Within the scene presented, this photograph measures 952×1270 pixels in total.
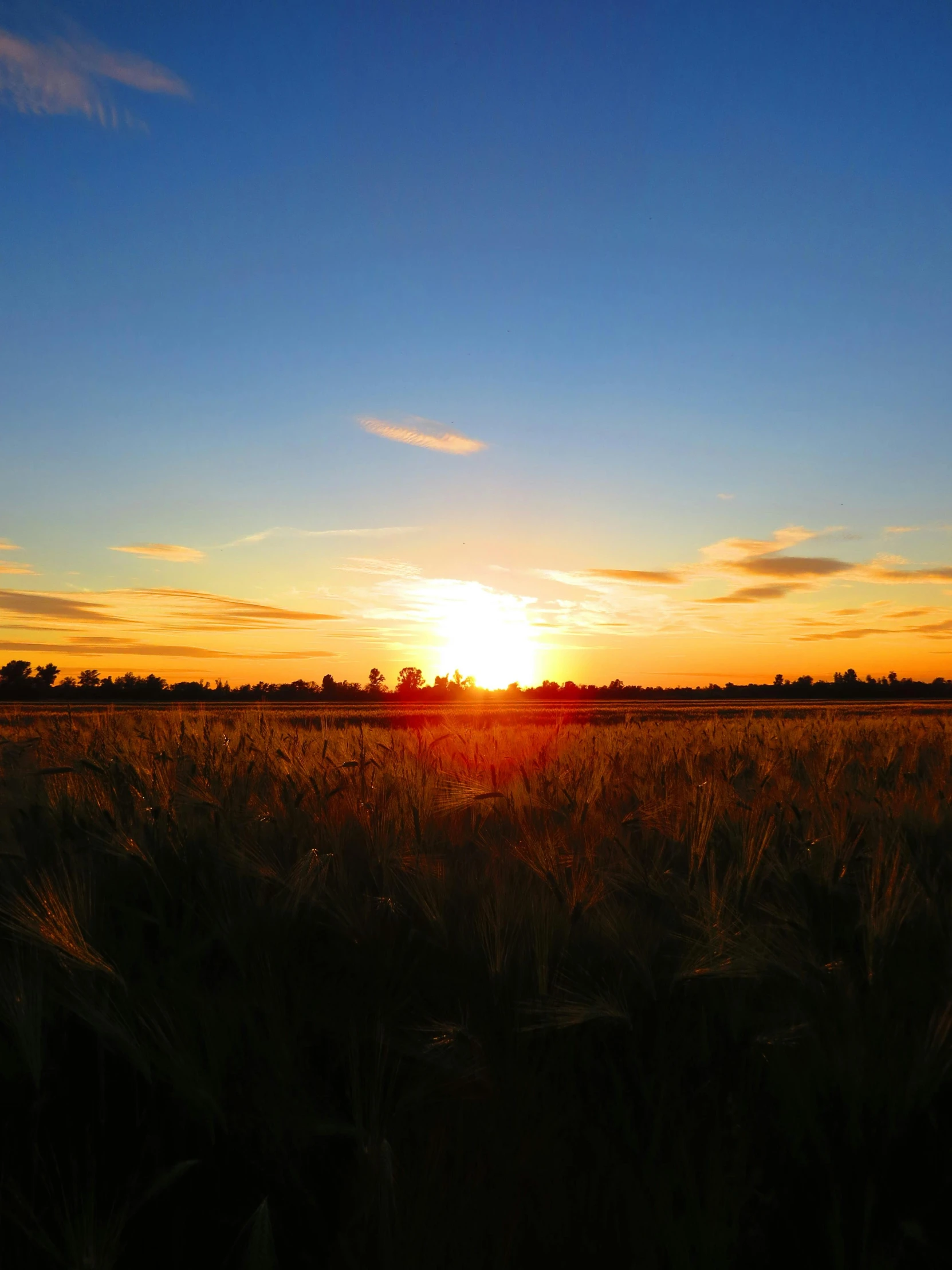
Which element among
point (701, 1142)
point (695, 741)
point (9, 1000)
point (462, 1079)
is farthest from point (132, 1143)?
point (695, 741)

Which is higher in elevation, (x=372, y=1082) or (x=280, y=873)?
(x=280, y=873)

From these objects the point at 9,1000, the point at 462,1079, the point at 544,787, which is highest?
the point at 544,787

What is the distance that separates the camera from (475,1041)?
4.94ft

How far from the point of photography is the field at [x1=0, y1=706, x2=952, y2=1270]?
3.82 feet

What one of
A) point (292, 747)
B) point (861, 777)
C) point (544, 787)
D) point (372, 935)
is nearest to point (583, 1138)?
point (372, 935)

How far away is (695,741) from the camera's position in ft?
20.6

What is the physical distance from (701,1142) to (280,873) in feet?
4.29

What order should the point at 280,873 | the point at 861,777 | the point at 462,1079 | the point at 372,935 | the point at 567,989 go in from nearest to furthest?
the point at 462,1079, the point at 567,989, the point at 372,935, the point at 280,873, the point at 861,777

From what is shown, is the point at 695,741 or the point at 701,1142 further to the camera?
the point at 695,741

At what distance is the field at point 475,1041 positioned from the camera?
3.82 feet

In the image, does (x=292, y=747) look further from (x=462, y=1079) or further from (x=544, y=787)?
(x=462, y=1079)

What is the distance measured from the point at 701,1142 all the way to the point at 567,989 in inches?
13.9

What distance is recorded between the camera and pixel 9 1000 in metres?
1.48

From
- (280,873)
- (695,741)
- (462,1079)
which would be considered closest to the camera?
(462,1079)
